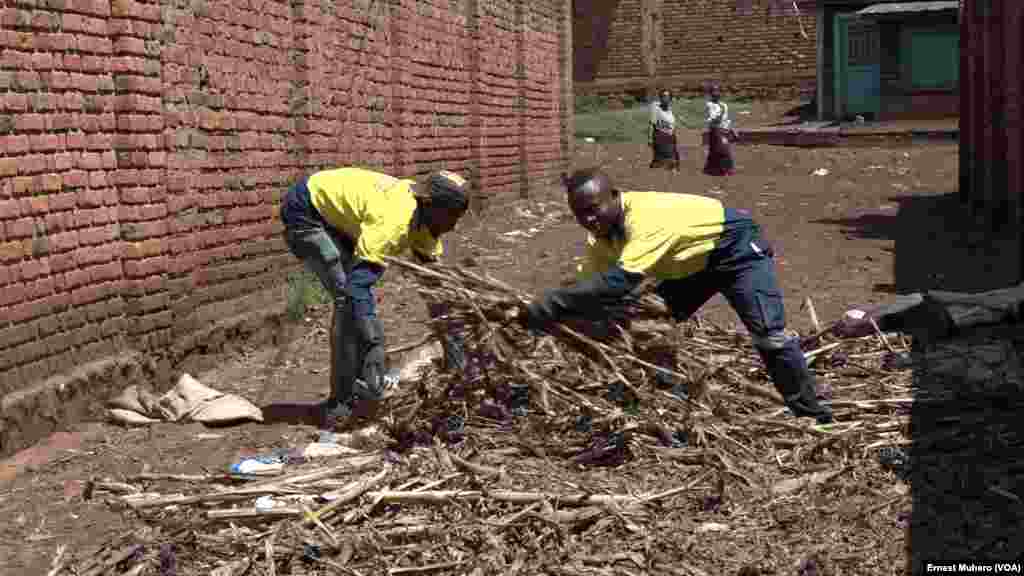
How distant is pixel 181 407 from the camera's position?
24.4ft

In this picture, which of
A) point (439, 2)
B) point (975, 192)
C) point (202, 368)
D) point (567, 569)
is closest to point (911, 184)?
point (975, 192)

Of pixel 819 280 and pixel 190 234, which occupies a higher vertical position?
pixel 190 234

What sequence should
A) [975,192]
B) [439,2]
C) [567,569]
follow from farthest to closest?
[975,192] → [439,2] → [567,569]

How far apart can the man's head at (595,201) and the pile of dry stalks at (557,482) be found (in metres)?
0.37

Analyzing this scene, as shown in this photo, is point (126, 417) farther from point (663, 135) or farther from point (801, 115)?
point (801, 115)

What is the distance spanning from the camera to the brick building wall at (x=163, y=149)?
6922mm

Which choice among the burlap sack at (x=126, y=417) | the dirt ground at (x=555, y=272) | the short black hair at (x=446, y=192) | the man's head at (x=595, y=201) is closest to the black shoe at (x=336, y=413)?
the dirt ground at (x=555, y=272)

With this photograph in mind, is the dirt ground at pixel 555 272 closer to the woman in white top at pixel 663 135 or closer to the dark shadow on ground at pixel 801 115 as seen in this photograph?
the woman in white top at pixel 663 135

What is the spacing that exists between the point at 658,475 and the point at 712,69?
2756 cm

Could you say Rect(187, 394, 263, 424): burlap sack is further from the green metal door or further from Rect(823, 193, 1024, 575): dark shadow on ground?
the green metal door

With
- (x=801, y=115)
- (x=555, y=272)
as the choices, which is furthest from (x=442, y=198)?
(x=801, y=115)

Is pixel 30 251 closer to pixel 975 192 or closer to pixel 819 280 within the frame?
pixel 819 280

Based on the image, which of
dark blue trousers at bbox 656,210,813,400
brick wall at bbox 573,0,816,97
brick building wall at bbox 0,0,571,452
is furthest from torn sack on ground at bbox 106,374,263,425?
brick wall at bbox 573,0,816,97

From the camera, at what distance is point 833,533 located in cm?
492
